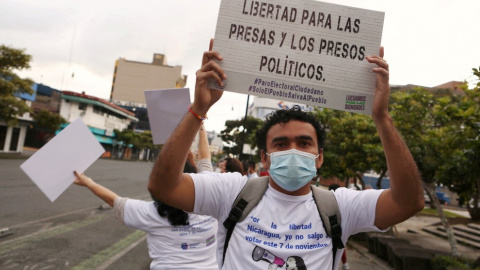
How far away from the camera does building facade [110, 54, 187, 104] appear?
8525cm

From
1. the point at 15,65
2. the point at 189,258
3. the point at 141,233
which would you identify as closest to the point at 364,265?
the point at 141,233

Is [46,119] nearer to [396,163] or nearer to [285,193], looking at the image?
[285,193]

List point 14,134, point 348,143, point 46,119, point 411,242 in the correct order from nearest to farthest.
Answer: point 348,143 < point 411,242 < point 46,119 < point 14,134

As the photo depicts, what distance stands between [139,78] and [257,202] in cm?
8835

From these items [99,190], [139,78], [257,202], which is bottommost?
[99,190]

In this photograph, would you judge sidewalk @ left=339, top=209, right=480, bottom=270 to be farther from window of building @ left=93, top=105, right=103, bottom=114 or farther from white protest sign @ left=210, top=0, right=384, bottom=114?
window of building @ left=93, top=105, right=103, bottom=114

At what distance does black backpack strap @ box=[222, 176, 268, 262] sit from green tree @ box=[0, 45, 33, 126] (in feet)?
83.2

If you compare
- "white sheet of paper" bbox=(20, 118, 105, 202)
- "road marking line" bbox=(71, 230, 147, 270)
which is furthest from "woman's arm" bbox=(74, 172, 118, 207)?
"road marking line" bbox=(71, 230, 147, 270)

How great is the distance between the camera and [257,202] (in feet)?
5.70

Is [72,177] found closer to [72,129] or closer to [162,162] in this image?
[72,129]

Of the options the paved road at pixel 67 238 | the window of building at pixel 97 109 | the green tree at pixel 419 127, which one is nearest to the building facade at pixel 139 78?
the window of building at pixel 97 109

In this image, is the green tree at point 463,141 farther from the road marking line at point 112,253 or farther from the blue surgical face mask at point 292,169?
the road marking line at point 112,253

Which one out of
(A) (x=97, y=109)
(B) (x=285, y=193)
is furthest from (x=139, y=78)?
(B) (x=285, y=193)

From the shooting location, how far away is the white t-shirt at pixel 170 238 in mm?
2439
